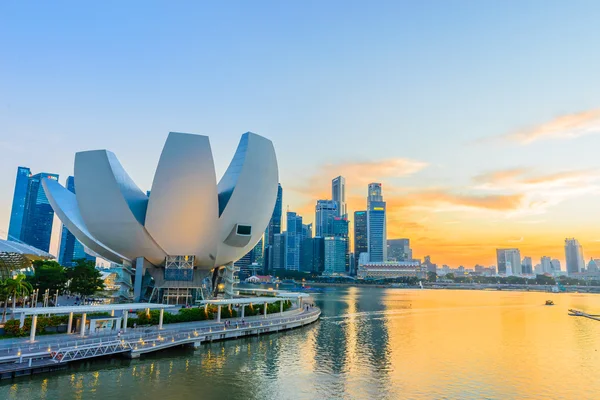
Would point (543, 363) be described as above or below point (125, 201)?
below

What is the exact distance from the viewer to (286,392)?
21.8 m

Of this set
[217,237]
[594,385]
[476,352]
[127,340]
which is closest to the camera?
[594,385]

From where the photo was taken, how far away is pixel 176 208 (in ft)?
136

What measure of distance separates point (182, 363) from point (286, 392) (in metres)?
8.62

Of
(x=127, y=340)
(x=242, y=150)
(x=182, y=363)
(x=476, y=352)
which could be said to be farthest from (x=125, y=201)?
(x=476, y=352)

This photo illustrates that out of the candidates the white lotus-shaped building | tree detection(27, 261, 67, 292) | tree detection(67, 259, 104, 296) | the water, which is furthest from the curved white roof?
the water

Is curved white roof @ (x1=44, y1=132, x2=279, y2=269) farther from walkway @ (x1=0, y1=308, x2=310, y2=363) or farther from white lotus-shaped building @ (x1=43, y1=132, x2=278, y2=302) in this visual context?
walkway @ (x1=0, y1=308, x2=310, y2=363)

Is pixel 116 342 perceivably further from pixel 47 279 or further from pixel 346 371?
pixel 47 279

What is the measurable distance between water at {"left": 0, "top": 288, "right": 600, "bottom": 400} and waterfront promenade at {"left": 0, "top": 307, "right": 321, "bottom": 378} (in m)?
0.75

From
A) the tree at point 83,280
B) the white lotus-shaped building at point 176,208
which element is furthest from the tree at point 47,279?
the white lotus-shaped building at point 176,208

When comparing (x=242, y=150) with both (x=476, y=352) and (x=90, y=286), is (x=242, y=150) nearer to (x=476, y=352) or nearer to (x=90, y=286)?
(x=90, y=286)

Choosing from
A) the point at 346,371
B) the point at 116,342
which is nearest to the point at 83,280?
the point at 116,342

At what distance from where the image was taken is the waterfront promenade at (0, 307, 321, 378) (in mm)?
22266

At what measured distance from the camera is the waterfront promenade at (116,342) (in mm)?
22266
